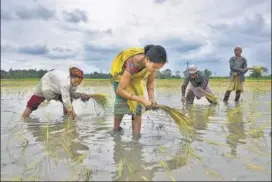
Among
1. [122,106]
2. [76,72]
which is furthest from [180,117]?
[76,72]

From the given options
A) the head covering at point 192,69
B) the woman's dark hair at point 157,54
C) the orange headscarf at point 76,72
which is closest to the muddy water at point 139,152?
the orange headscarf at point 76,72

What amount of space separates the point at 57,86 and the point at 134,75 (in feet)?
7.66

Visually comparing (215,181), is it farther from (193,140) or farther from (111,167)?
(193,140)

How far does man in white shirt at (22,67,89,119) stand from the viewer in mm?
5887

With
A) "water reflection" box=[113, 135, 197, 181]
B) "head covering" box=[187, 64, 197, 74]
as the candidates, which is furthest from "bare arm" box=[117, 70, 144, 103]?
"head covering" box=[187, 64, 197, 74]

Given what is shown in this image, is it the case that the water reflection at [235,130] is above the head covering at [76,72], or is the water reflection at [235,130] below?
below

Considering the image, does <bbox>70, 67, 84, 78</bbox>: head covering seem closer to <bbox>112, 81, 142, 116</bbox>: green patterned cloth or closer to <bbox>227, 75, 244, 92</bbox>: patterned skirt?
<bbox>112, 81, 142, 116</bbox>: green patterned cloth

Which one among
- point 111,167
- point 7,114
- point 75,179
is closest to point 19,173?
point 75,179

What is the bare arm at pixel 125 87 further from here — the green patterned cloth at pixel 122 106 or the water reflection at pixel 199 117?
the water reflection at pixel 199 117

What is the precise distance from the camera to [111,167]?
11.3ft

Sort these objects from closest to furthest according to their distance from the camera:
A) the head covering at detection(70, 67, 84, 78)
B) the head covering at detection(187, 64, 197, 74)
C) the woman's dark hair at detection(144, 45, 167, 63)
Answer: the woman's dark hair at detection(144, 45, 167, 63) < the head covering at detection(70, 67, 84, 78) < the head covering at detection(187, 64, 197, 74)

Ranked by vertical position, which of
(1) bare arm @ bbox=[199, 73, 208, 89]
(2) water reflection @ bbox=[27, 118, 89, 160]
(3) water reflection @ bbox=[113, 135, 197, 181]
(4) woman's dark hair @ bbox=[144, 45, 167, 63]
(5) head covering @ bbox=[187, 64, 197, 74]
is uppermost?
(5) head covering @ bbox=[187, 64, 197, 74]

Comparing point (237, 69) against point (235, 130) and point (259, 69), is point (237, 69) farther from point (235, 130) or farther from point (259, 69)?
point (235, 130)

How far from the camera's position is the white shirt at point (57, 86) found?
5.91m
